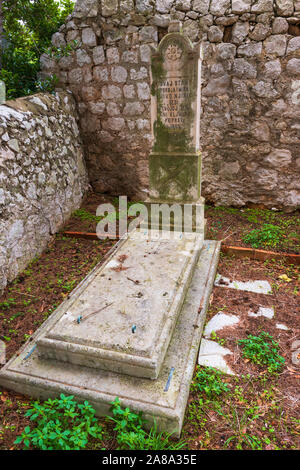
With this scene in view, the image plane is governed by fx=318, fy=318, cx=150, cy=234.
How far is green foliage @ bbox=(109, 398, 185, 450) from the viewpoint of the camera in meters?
1.87

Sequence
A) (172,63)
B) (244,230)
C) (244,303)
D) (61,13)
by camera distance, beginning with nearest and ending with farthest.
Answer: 1. (244,303)
2. (172,63)
3. (244,230)
4. (61,13)

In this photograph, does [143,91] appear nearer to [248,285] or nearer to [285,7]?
[285,7]

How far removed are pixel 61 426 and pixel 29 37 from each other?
18.8 feet

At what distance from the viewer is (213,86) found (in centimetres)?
479

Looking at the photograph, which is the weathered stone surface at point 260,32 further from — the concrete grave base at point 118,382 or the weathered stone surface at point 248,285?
the concrete grave base at point 118,382

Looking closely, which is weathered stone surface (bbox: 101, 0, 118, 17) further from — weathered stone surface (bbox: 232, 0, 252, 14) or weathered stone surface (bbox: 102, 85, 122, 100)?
weathered stone surface (bbox: 232, 0, 252, 14)

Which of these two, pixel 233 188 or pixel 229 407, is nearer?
pixel 229 407

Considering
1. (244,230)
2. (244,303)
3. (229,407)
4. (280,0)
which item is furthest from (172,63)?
(229,407)

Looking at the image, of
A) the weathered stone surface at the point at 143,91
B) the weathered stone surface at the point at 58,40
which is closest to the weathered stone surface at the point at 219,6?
the weathered stone surface at the point at 143,91

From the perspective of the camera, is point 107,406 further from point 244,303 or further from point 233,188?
point 233,188

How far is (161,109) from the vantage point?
3748 mm

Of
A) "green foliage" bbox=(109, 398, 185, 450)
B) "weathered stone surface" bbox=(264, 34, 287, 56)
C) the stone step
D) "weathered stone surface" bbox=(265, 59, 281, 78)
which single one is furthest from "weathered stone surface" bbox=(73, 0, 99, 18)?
"green foliage" bbox=(109, 398, 185, 450)

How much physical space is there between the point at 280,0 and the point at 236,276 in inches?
147

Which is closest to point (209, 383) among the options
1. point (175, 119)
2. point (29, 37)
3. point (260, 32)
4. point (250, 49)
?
point (175, 119)
